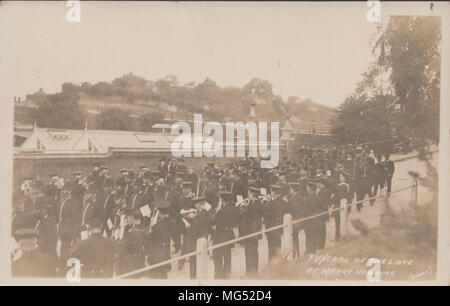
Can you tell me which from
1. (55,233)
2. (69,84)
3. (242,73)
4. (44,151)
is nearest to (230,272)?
(55,233)

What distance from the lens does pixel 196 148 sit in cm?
417

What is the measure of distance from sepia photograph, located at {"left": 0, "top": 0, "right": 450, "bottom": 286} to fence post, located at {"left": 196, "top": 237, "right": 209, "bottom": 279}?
0.02 m

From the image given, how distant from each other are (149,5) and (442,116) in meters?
4.03

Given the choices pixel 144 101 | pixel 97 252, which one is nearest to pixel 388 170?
pixel 144 101

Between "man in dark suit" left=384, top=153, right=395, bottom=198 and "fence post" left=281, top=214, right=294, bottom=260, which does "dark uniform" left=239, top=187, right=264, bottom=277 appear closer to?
"fence post" left=281, top=214, right=294, bottom=260

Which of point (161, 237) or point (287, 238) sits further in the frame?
point (287, 238)

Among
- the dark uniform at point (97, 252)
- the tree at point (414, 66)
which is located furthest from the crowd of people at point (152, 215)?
the tree at point (414, 66)

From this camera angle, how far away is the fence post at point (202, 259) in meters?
3.97

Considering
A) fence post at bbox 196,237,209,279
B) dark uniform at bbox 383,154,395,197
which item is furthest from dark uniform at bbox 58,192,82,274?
dark uniform at bbox 383,154,395,197

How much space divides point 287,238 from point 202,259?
1.10 metres

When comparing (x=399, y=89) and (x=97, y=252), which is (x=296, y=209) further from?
(x=97, y=252)

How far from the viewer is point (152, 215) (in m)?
4.06

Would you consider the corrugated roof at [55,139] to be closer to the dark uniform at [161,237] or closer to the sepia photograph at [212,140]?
the sepia photograph at [212,140]
